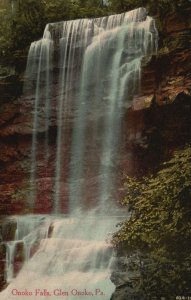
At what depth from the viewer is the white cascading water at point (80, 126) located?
9281mm

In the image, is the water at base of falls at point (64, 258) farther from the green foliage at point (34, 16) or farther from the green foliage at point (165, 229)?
the green foliage at point (34, 16)

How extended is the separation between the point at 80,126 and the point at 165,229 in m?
4.37

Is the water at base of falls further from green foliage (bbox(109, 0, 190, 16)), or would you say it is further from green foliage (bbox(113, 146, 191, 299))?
green foliage (bbox(109, 0, 190, 16))

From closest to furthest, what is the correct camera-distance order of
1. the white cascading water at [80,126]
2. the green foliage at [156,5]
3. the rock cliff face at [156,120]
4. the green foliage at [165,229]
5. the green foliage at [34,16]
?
the green foliage at [165,229] < the white cascading water at [80,126] < the rock cliff face at [156,120] < the green foliage at [156,5] < the green foliage at [34,16]

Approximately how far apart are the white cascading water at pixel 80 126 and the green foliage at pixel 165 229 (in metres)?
0.93

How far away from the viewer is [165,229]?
7625 mm

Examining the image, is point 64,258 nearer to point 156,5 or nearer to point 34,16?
point 156,5

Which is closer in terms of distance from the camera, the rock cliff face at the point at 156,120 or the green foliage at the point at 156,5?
the rock cliff face at the point at 156,120

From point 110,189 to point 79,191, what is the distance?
737mm

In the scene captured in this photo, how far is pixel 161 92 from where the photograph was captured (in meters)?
10.6

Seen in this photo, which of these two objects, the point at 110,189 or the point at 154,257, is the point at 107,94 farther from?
the point at 154,257

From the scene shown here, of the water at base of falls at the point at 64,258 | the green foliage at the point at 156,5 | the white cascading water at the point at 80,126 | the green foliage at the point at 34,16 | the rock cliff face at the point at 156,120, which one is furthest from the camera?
the green foliage at the point at 34,16

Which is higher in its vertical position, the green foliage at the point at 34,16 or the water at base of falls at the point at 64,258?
the green foliage at the point at 34,16

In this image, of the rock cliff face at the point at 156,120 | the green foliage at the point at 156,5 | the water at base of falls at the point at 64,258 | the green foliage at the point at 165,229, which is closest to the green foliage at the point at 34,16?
the green foliage at the point at 156,5
